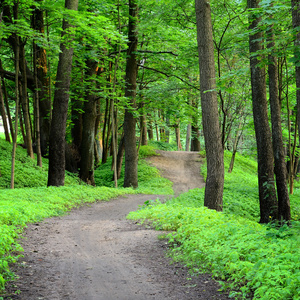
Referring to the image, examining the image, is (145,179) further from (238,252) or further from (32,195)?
(238,252)

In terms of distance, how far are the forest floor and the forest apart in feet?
0.88

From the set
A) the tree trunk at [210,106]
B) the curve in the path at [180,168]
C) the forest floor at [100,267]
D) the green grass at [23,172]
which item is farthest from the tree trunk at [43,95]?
the forest floor at [100,267]

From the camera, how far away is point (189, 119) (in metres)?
21.2

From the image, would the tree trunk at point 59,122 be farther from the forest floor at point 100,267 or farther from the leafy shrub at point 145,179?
the leafy shrub at point 145,179

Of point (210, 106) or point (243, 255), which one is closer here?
point (243, 255)

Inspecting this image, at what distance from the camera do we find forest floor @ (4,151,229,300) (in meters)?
4.06

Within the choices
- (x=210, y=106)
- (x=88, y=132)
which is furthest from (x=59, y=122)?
(x=210, y=106)

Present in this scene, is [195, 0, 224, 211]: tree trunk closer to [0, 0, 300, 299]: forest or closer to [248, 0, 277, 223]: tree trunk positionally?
[0, 0, 300, 299]: forest

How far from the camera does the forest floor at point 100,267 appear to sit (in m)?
4.06

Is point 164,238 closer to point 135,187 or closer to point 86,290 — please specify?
point 86,290

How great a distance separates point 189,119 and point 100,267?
669 inches

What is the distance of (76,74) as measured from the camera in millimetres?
16812

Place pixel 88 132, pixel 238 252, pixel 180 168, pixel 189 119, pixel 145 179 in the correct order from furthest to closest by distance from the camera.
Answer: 1. pixel 180 168
2. pixel 145 179
3. pixel 189 119
4. pixel 88 132
5. pixel 238 252

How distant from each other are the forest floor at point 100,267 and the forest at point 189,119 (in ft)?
0.88
